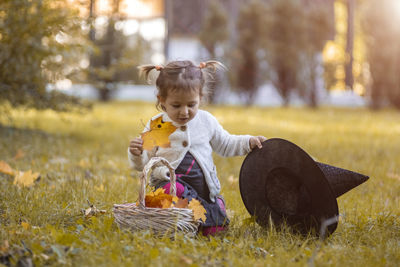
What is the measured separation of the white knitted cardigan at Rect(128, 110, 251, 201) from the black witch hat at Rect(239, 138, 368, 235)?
0.51 feet

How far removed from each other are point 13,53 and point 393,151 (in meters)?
4.48

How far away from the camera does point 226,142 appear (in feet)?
9.89

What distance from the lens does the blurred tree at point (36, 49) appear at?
5203 mm

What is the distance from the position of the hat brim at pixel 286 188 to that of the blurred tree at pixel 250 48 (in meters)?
11.9

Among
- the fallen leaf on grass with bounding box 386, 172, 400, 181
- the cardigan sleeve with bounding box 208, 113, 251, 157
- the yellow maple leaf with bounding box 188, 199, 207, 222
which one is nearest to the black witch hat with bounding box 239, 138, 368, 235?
the cardigan sleeve with bounding box 208, 113, 251, 157

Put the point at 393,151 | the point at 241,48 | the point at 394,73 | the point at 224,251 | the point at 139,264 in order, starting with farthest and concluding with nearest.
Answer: the point at 241,48 < the point at 394,73 < the point at 393,151 < the point at 224,251 < the point at 139,264

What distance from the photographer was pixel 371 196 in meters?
3.72

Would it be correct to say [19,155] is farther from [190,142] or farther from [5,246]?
[5,246]

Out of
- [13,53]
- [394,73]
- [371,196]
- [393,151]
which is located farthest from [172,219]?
[394,73]

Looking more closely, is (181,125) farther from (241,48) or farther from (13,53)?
(241,48)

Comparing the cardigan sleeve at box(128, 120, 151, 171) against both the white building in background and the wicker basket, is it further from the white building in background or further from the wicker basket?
the white building in background

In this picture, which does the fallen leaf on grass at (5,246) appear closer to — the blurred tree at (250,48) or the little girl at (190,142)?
the little girl at (190,142)

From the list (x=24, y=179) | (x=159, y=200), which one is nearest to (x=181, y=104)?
(x=159, y=200)

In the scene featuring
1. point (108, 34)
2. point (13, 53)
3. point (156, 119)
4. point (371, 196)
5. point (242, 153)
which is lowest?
point (371, 196)
